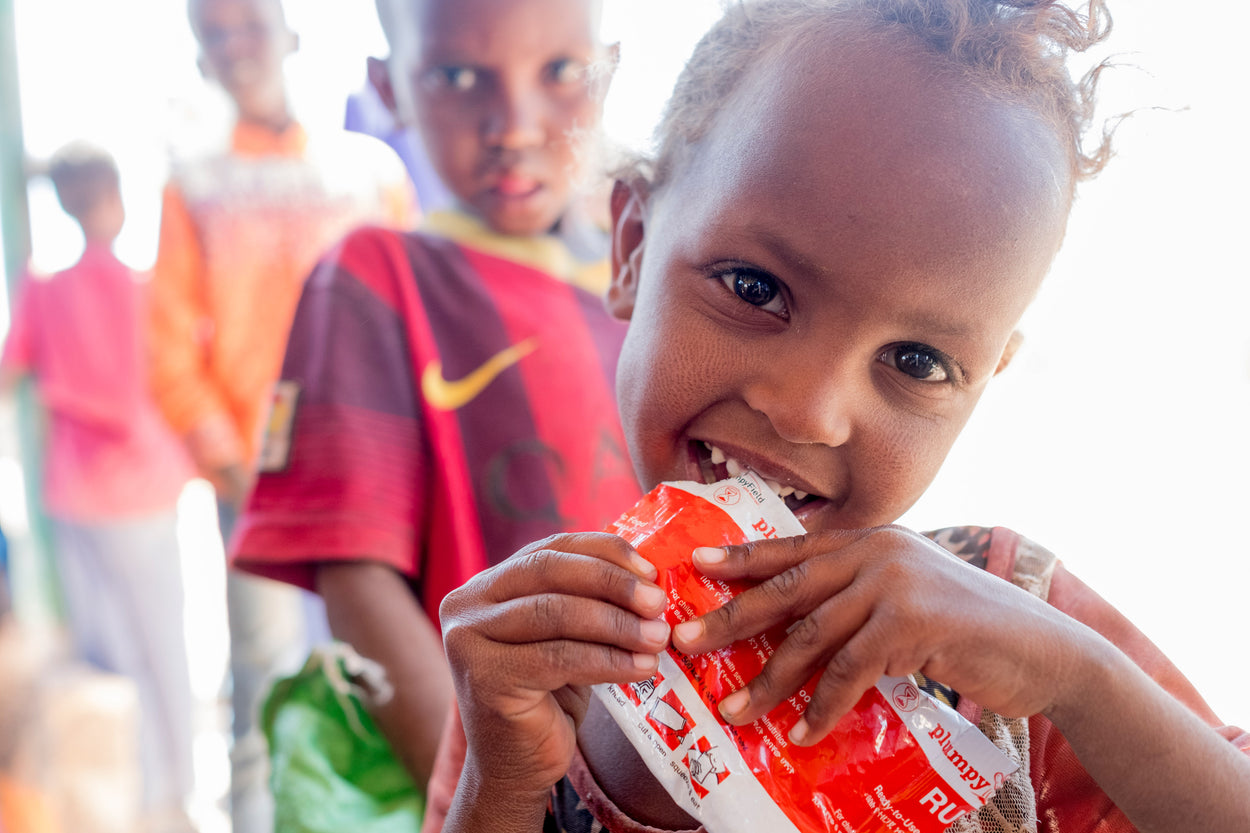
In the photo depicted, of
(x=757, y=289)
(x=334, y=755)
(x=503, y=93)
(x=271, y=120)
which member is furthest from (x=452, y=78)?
(x=271, y=120)

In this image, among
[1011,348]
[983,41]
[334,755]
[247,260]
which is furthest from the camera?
[247,260]

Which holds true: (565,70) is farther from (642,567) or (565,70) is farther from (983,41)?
(642,567)

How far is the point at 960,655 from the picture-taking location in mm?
465

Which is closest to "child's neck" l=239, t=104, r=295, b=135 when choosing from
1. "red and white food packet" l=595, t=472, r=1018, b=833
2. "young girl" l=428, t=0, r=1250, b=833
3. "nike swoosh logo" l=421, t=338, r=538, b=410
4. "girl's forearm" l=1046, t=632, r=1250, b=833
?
"nike swoosh logo" l=421, t=338, r=538, b=410

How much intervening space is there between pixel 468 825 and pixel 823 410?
0.30 m

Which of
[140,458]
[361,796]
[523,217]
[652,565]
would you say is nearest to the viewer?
[652,565]

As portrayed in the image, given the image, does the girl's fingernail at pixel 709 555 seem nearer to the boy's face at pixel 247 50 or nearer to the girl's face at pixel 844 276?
the girl's face at pixel 844 276

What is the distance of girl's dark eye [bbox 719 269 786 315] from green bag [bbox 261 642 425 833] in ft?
1.64

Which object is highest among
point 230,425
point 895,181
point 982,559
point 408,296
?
point 895,181

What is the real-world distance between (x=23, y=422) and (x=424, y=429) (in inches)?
58.7

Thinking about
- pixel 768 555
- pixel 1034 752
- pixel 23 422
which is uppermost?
pixel 768 555

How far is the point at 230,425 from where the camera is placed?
70.6 inches

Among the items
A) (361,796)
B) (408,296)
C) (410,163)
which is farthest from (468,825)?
(410,163)

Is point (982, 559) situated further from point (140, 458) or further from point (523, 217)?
point (140, 458)
